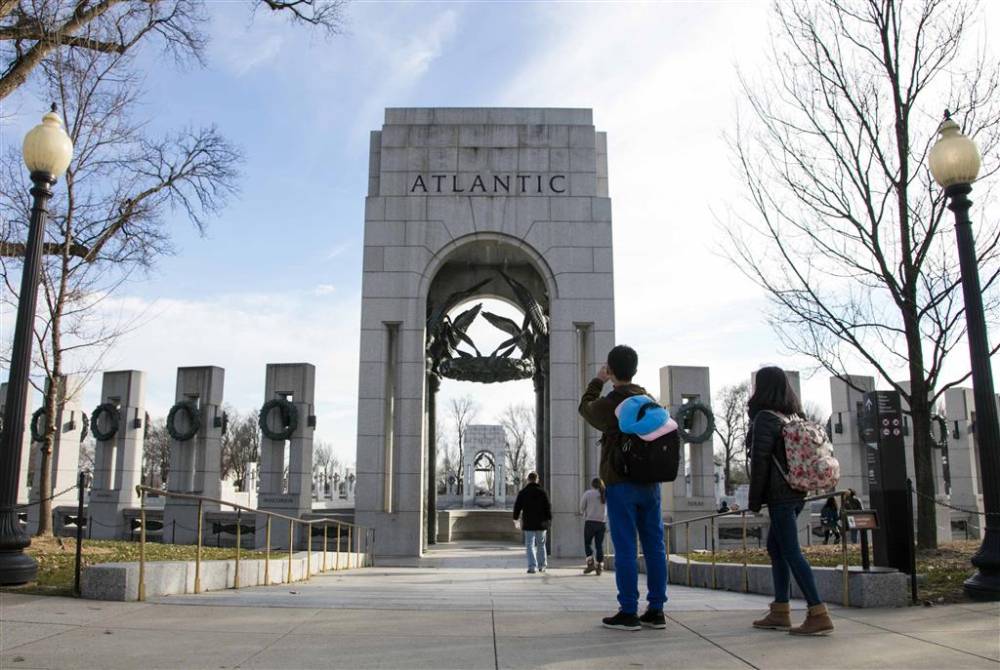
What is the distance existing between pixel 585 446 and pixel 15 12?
1286cm

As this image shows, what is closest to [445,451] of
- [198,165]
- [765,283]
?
[198,165]

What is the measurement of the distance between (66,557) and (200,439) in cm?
1408

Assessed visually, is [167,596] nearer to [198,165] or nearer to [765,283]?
[765,283]

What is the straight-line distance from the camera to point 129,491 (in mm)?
24094

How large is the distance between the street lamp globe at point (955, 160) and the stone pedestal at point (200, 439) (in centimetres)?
2040

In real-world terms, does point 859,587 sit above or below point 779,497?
below

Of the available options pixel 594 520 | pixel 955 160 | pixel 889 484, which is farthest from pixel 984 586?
pixel 594 520

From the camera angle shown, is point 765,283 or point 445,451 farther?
point 445,451

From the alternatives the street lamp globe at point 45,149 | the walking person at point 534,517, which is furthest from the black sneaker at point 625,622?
the walking person at point 534,517

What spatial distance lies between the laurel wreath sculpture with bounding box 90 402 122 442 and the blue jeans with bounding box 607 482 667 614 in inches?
887

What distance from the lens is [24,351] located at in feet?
25.6

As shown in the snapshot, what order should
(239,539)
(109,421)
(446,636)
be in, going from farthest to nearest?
(109,421) → (239,539) → (446,636)

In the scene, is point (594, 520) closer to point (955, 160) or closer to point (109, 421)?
point (955, 160)

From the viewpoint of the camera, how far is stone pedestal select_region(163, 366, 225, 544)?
23.3 m
